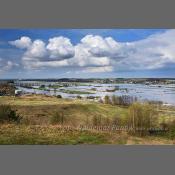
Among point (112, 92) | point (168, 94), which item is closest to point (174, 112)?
point (168, 94)

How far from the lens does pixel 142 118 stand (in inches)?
349

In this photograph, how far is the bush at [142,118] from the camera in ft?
29.0

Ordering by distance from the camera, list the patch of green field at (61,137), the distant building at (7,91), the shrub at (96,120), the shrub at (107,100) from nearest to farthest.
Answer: the patch of green field at (61,137) → the shrub at (96,120) → the shrub at (107,100) → the distant building at (7,91)

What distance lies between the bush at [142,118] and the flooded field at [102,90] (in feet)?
0.57

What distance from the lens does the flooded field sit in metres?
8.86

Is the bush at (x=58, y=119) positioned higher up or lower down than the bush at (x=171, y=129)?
higher up

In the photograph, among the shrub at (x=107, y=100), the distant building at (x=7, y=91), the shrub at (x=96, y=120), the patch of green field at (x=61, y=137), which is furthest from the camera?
the distant building at (x=7, y=91)

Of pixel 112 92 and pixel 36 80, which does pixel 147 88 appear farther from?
pixel 36 80

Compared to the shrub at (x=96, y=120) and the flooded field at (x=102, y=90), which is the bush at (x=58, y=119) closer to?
the flooded field at (x=102, y=90)

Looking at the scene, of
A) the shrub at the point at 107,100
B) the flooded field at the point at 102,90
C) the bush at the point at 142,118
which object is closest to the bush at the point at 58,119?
the flooded field at the point at 102,90

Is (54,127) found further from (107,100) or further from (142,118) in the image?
(142,118)

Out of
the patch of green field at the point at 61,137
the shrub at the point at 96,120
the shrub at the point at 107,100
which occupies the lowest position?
the patch of green field at the point at 61,137

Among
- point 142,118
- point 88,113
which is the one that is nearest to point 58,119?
point 88,113

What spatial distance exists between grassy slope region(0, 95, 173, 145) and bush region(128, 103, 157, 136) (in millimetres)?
135
